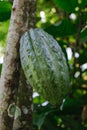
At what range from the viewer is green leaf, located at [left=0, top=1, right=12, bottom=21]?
1761mm

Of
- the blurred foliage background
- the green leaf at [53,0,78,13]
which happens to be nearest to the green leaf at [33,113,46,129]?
the blurred foliage background

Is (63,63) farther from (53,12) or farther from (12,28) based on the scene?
(53,12)

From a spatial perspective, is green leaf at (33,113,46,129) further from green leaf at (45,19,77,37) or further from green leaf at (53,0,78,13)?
green leaf at (53,0,78,13)

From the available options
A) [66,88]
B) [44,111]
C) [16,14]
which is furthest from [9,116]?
[44,111]

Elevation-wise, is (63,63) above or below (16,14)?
below

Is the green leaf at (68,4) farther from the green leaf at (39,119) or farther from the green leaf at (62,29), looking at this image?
the green leaf at (39,119)

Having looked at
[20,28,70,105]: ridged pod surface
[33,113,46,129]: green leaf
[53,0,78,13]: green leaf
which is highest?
[53,0,78,13]: green leaf

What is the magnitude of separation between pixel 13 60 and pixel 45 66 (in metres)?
0.14

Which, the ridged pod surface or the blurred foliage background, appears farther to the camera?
the blurred foliage background

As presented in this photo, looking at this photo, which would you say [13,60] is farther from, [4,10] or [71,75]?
[71,75]

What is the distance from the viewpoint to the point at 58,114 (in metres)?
2.13

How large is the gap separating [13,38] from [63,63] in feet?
0.73

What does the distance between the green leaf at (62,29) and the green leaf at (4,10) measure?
246 mm

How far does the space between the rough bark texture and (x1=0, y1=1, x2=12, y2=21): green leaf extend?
36cm
